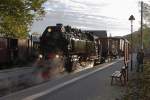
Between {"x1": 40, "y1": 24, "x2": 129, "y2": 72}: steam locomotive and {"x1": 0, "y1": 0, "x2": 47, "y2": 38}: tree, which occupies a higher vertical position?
{"x1": 0, "y1": 0, "x2": 47, "y2": 38}: tree

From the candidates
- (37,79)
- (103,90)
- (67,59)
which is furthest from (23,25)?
(103,90)

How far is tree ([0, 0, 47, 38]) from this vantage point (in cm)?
A: 4803

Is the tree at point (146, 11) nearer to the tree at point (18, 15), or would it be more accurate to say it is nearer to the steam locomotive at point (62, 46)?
the tree at point (18, 15)

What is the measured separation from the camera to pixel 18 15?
48781mm

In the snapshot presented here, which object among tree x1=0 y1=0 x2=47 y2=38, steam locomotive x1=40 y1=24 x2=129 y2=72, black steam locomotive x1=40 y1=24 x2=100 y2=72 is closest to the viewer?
steam locomotive x1=40 y1=24 x2=129 y2=72

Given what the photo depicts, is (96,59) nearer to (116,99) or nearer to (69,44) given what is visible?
(69,44)

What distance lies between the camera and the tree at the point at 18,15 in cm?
4803

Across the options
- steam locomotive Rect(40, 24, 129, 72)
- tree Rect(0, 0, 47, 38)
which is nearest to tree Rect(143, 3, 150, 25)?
tree Rect(0, 0, 47, 38)

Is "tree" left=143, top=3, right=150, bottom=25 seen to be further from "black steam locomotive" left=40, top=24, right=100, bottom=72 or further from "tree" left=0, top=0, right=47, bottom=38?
"black steam locomotive" left=40, top=24, right=100, bottom=72

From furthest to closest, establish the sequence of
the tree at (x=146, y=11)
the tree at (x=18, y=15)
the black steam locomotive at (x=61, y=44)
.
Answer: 1. the tree at (x=146, y=11)
2. the tree at (x=18, y=15)
3. the black steam locomotive at (x=61, y=44)

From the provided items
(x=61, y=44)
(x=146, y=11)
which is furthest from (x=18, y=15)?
(x=146, y=11)

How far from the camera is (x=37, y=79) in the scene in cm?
2616

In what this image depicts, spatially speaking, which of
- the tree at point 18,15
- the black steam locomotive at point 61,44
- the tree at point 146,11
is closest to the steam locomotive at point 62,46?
the black steam locomotive at point 61,44

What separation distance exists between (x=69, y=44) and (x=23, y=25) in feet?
62.1
